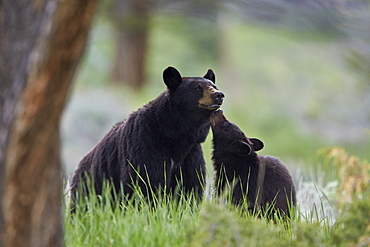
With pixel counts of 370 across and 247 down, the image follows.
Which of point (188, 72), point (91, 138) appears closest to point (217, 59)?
point (188, 72)

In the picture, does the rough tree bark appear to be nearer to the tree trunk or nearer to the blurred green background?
the blurred green background

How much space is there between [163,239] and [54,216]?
0.81 meters

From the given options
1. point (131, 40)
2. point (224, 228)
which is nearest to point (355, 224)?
point (224, 228)

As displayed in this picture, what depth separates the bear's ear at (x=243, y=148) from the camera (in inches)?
216

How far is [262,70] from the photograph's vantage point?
2906 cm

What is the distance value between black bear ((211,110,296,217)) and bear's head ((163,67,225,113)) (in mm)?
343

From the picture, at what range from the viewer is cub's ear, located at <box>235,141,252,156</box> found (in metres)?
5.48

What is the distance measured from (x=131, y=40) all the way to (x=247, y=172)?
13.1m

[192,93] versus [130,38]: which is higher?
[130,38]

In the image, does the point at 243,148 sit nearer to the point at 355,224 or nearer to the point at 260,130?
the point at 355,224

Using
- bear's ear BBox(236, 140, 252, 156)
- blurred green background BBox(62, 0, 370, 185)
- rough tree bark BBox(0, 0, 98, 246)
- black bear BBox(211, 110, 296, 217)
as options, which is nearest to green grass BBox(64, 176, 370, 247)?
rough tree bark BBox(0, 0, 98, 246)

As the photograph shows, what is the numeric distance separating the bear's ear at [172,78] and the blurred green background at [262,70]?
5.92ft

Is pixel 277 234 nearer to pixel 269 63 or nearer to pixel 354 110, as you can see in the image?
pixel 354 110

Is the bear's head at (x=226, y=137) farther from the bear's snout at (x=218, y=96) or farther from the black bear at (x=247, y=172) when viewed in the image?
the bear's snout at (x=218, y=96)
